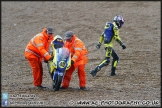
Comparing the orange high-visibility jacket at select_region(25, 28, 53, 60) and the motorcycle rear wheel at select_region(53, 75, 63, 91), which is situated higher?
the orange high-visibility jacket at select_region(25, 28, 53, 60)

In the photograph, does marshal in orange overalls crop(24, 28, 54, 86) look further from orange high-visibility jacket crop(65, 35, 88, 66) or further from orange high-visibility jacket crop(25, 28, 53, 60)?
orange high-visibility jacket crop(65, 35, 88, 66)

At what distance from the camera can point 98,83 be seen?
49.9 feet

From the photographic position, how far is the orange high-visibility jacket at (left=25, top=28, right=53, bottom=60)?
1306 centimetres

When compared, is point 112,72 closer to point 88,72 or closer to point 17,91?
point 88,72

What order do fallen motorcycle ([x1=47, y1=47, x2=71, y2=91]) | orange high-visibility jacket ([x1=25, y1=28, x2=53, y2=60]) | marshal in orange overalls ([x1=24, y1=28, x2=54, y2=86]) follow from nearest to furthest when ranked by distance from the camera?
fallen motorcycle ([x1=47, y1=47, x2=71, y2=91]), orange high-visibility jacket ([x1=25, y1=28, x2=53, y2=60]), marshal in orange overalls ([x1=24, y1=28, x2=54, y2=86])

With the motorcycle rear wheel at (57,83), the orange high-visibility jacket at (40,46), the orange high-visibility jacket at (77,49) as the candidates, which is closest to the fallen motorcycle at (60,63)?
the motorcycle rear wheel at (57,83)

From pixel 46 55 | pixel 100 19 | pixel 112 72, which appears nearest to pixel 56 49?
pixel 46 55

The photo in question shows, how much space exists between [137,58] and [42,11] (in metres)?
12.2

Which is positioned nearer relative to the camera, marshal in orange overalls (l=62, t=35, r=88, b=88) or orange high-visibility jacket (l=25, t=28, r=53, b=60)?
orange high-visibility jacket (l=25, t=28, r=53, b=60)

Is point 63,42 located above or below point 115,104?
above

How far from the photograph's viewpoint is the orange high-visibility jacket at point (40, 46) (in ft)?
42.9

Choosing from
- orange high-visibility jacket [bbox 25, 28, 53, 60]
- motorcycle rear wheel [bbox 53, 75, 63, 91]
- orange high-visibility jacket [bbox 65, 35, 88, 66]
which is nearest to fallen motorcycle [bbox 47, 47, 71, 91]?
motorcycle rear wheel [bbox 53, 75, 63, 91]

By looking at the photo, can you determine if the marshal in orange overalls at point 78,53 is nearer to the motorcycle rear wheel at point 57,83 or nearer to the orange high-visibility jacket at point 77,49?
the orange high-visibility jacket at point 77,49

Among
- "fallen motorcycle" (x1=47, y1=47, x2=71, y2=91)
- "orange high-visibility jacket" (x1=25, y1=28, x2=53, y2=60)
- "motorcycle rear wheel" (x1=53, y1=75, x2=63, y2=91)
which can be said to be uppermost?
"orange high-visibility jacket" (x1=25, y1=28, x2=53, y2=60)
